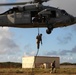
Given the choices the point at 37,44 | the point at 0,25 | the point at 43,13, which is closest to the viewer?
the point at 37,44

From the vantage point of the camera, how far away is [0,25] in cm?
2938

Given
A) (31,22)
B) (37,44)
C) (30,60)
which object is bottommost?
(30,60)

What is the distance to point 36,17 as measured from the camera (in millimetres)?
27453

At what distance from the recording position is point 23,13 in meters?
28.4

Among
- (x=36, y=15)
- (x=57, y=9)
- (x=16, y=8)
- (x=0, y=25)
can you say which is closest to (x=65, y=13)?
(x=57, y=9)

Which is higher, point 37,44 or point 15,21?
point 15,21

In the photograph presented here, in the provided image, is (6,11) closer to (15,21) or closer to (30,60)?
(15,21)

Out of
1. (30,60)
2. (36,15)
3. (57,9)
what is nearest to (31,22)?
(36,15)

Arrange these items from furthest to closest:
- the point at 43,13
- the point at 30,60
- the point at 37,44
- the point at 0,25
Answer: the point at 30,60, the point at 0,25, the point at 43,13, the point at 37,44

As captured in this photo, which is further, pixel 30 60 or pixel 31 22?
pixel 30 60

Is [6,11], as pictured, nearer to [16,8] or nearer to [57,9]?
[16,8]

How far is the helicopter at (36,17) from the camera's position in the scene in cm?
2717

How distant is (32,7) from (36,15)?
3.03 ft

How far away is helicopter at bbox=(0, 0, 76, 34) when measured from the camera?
27172 millimetres
